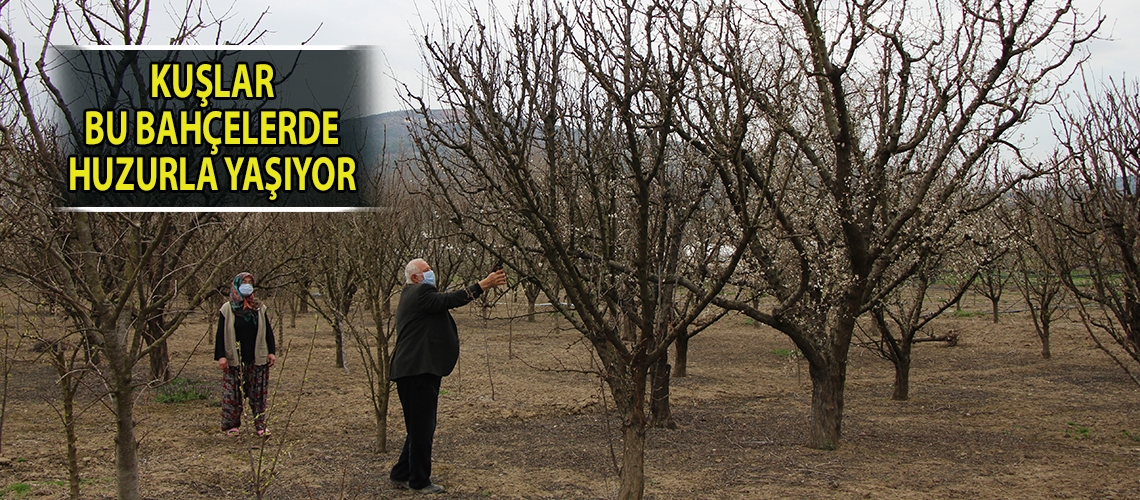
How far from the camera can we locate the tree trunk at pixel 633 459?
4.37 metres

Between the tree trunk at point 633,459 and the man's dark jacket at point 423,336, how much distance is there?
1.65m

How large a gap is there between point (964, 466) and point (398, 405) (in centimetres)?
641

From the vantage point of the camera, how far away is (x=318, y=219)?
34.7 feet

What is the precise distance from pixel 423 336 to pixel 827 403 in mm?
3739

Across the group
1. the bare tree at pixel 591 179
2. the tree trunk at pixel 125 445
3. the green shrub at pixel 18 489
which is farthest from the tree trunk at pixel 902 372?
the green shrub at pixel 18 489

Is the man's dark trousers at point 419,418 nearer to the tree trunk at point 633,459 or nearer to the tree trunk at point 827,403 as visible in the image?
the tree trunk at point 633,459

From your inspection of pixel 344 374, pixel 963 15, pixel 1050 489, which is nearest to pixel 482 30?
pixel 963 15

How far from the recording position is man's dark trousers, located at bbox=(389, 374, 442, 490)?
18.6 feet

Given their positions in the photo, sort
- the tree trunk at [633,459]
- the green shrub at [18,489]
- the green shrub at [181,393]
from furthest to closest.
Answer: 1. the green shrub at [181,393]
2. the green shrub at [18,489]
3. the tree trunk at [633,459]

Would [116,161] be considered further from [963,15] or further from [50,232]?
[963,15]

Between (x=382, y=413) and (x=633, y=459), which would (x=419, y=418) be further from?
(x=633, y=459)

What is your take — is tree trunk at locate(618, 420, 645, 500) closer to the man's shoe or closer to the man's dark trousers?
the man's dark trousers

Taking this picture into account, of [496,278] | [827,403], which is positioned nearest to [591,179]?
[496,278]

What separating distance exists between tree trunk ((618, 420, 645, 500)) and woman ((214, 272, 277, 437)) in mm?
4203
